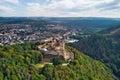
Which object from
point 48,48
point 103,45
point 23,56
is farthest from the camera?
point 103,45

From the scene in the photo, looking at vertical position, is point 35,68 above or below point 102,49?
above

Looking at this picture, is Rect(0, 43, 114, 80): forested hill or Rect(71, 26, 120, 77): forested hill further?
Rect(71, 26, 120, 77): forested hill

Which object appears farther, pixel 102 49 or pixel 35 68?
pixel 102 49

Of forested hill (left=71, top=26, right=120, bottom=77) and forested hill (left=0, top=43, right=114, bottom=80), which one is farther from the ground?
forested hill (left=0, top=43, right=114, bottom=80)

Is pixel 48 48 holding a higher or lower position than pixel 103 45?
higher

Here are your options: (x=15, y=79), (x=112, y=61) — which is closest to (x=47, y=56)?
(x=15, y=79)

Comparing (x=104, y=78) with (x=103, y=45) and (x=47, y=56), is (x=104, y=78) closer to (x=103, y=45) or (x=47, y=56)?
(x=47, y=56)

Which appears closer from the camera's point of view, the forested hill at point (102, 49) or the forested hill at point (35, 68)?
the forested hill at point (35, 68)

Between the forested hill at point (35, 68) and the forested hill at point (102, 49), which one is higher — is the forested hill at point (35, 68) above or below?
above
